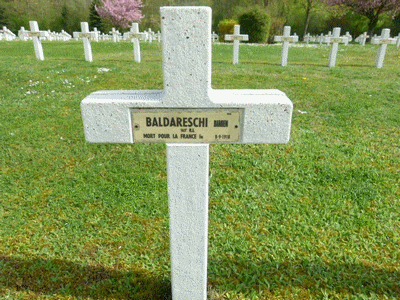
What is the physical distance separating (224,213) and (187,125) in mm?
1744

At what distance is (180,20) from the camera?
1317 millimetres

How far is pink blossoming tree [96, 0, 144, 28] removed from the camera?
3647cm

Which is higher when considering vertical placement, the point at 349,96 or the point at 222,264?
the point at 349,96

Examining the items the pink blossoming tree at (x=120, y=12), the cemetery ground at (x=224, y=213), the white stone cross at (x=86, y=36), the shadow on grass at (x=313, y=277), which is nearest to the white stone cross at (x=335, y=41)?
the cemetery ground at (x=224, y=213)

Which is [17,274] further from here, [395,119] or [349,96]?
[349,96]

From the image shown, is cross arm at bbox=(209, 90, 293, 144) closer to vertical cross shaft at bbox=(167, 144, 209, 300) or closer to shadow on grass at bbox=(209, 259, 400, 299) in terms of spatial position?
vertical cross shaft at bbox=(167, 144, 209, 300)

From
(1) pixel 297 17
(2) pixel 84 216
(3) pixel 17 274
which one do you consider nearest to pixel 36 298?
(3) pixel 17 274

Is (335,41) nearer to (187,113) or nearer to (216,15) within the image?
(187,113)

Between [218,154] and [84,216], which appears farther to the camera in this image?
[218,154]

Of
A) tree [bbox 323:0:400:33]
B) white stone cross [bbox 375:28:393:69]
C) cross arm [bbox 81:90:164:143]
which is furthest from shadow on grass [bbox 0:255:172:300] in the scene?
tree [bbox 323:0:400:33]

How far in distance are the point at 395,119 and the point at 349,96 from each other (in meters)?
1.37

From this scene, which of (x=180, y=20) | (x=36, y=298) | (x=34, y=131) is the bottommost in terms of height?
(x=36, y=298)

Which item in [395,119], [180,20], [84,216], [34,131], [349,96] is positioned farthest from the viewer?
[349,96]

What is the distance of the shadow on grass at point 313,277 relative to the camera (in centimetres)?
223
